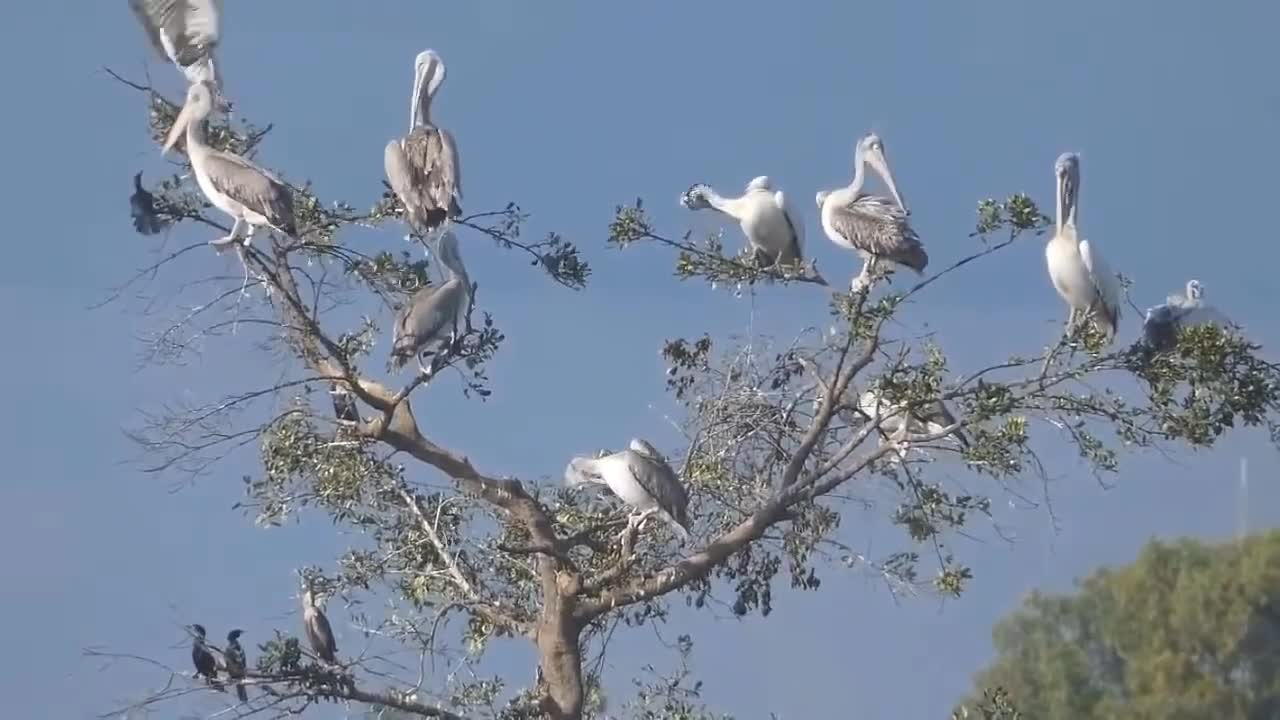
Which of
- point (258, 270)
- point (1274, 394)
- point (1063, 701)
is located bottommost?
point (1274, 394)

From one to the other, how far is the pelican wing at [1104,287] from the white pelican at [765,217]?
1811 millimetres

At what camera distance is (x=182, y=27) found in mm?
12672

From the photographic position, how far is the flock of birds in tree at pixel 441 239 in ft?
36.2

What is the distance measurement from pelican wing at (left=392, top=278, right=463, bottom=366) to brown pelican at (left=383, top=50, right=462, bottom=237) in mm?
395

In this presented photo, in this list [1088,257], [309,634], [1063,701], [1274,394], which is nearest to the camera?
[1274,394]

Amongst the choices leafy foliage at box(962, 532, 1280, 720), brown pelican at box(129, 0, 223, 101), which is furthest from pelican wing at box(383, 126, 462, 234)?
leafy foliage at box(962, 532, 1280, 720)

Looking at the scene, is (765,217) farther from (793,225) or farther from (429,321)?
(429,321)

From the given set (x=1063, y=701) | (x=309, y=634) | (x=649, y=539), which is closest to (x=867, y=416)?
(x=649, y=539)

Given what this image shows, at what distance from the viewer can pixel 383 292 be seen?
11328mm

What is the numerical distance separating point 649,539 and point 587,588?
79 cm

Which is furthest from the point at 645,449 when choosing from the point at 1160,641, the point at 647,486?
the point at 1160,641

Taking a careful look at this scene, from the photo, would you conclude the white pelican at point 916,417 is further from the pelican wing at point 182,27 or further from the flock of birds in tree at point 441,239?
the pelican wing at point 182,27

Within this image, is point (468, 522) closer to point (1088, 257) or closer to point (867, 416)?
point (867, 416)

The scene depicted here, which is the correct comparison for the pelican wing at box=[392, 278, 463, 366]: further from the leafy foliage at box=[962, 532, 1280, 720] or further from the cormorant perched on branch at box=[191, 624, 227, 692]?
the leafy foliage at box=[962, 532, 1280, 720]
